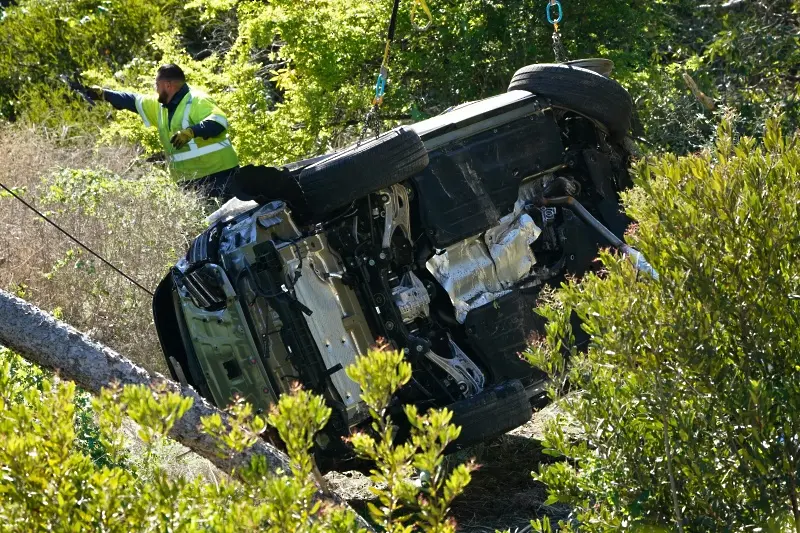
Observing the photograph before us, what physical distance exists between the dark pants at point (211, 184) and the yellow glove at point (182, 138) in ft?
1.08

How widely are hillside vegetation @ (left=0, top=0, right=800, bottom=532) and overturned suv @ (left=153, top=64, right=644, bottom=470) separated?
0.60 metres

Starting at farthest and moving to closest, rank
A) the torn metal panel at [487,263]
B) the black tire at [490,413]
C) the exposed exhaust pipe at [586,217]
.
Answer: the exposed exhaust pipe at [586,217]
the torn metal panel at [487,263]
the black tire at [490,413]

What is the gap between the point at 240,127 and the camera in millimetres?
10758

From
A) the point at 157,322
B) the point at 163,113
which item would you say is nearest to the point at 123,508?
the point at 157,322

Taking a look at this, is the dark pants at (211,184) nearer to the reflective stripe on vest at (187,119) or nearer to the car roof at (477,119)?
the reflective stripe on vest at (187,119)

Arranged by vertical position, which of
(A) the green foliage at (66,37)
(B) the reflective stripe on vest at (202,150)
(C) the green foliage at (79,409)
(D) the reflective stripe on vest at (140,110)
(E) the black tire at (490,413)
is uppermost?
(A) the green foliage at (66,37)

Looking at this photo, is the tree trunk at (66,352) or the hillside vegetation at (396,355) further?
the tree trunk at (66,352)

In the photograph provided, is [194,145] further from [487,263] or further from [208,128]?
[487,263]

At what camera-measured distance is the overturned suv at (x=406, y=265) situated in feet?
20.0

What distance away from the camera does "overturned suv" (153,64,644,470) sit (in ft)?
20.0

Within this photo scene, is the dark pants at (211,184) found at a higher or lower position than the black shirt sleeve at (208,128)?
lower

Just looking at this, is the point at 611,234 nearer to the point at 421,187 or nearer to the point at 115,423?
the point at 421,187

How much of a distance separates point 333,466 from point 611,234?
6.65 feet

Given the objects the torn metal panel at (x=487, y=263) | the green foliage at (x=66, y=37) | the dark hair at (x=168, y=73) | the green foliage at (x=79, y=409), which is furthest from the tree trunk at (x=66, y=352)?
the green foliage at (x=66, y=37)
